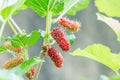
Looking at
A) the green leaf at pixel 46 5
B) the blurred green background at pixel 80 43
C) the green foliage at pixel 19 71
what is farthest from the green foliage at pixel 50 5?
the blurred green background at pixel 80 43

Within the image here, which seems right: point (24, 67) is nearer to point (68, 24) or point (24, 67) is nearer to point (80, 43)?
point (68, 24)

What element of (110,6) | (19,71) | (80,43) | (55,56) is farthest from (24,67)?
(80,43)

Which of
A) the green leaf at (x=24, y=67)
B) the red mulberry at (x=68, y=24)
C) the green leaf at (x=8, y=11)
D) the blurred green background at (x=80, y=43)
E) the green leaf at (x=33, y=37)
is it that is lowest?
the blurred green background at (x=80, y=43)

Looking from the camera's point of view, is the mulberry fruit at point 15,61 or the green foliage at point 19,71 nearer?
the green foliage at point 19,71

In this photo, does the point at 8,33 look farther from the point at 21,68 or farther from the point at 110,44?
the point at 21,68

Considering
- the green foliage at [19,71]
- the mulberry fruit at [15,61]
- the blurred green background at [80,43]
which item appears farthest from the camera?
the blurred green background at [80,43]

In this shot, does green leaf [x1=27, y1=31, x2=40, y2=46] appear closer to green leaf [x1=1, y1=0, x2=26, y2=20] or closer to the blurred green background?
green leaf [x1=1, y1=0, x2=26, y2=20]

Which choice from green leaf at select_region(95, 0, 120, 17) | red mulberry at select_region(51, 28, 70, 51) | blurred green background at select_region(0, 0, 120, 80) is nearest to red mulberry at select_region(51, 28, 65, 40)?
red mulberry at select_region(51, 28, 70, 51)

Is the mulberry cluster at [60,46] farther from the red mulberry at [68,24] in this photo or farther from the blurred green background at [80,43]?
the blurred green background at [80,43]
